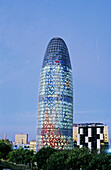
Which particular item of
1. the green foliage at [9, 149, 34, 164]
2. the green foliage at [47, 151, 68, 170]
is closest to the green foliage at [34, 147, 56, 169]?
the green foliage at [9, 149, 34, 164]

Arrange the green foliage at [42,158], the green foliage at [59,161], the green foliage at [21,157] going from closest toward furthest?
the green foliage at [59,161] → the green foliage at [42,158] → the green foliage at [21,157]

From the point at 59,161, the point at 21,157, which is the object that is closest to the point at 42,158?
the point at 21,157

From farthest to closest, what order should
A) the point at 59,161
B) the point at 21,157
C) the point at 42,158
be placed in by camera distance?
the point at 21,157 → the point at 42,158 → the point at 59,161

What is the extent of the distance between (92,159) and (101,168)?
3.90 meters

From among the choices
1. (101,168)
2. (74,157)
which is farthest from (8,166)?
(101,168)

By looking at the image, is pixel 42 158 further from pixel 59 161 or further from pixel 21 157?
pixel 59 161

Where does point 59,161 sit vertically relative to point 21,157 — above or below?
above

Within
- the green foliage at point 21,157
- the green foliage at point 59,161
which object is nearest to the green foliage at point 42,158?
the green foliage at point 21,157

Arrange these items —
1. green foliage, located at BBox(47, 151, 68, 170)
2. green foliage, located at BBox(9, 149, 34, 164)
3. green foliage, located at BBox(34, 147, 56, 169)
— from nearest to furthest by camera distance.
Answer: green foliage, located at BBox(47, 151, 68, 170) → green foliage, located at BBox(34, 147, 56, 169) → green foliage, located at BBox(9, 149, 34, 164)

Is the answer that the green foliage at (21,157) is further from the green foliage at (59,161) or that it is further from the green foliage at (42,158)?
the green foliage at (59,161)

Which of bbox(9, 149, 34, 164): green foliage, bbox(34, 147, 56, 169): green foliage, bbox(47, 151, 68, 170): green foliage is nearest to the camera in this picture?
bbox(47, 151, 68, 170): green foliage

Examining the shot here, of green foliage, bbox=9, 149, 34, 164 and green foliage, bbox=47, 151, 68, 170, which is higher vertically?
green foliage, bbox=47, 151, 68, 170

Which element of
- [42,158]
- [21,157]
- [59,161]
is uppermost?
[59,161]

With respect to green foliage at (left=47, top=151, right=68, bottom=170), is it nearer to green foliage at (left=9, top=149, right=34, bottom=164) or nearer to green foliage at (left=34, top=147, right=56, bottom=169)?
green foliage at (left=34, top=147, right=56, bottom=169)
